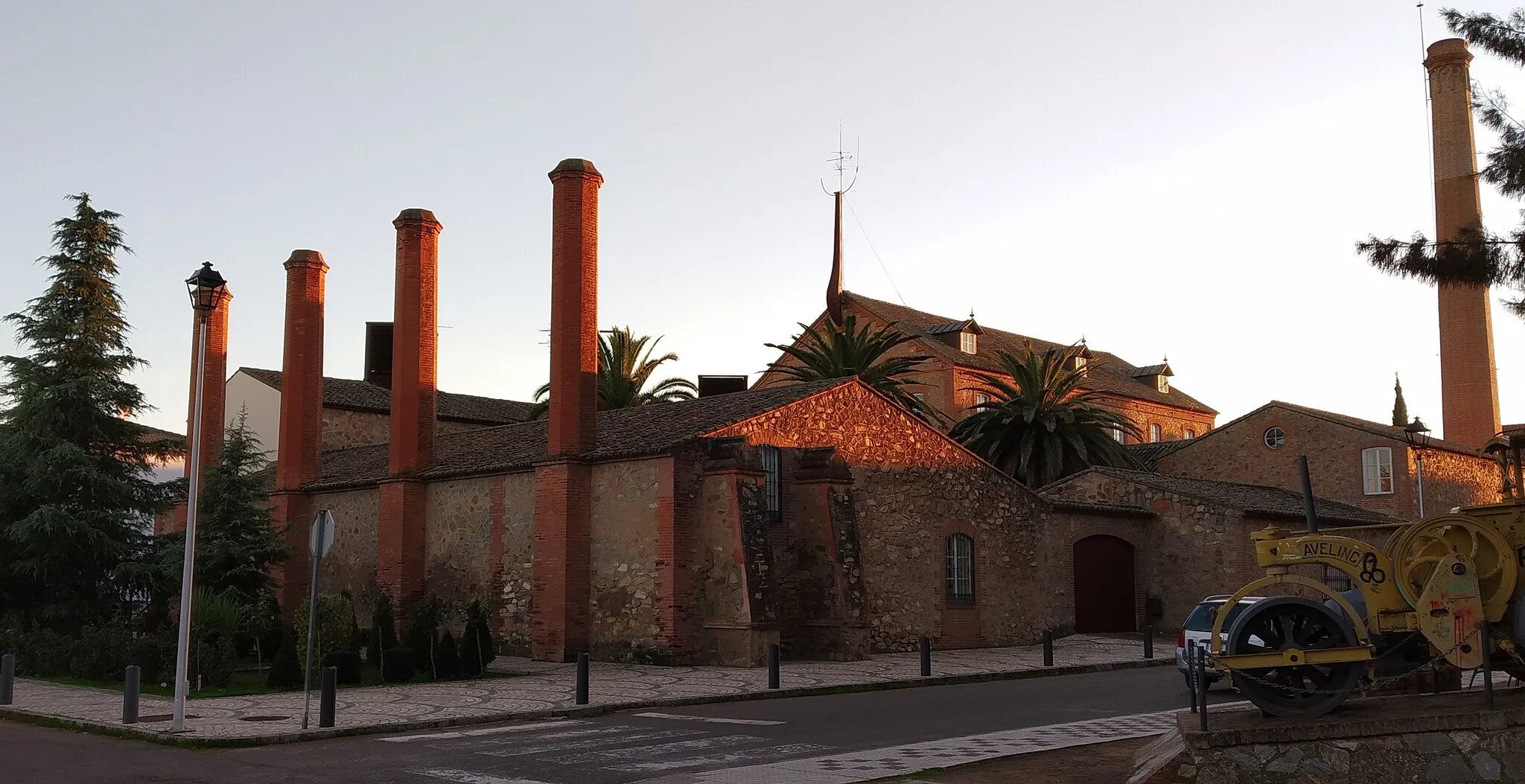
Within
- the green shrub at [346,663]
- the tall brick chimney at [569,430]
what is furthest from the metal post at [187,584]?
the tall brick chimney at [569,430]

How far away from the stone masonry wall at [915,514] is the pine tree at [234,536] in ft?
31.7

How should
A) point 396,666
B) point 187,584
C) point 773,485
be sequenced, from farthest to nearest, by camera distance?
point 773,485 < point 396,666 < point 187,584

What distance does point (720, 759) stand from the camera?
38.7ft

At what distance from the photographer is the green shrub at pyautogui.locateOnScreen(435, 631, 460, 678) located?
20906mm

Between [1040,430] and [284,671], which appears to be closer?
[284,671]

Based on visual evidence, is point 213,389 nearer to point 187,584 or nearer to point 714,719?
point 187,584

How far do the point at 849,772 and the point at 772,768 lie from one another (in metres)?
0.76

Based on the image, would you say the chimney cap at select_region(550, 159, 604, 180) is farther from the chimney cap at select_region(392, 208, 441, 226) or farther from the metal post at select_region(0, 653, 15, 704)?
the metal post at select_region(0, 653, 15, 704)

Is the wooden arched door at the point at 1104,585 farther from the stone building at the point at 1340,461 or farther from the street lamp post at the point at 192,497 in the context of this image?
the street lamp post at the point at 192,497

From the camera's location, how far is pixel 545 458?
81.1 feet

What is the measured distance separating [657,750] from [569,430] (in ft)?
41.4

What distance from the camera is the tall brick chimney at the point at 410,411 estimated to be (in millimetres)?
28000

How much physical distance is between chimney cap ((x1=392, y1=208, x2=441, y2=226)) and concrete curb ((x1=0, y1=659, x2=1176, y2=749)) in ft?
49.9

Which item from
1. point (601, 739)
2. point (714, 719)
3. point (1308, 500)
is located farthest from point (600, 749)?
point (1308, 500)
